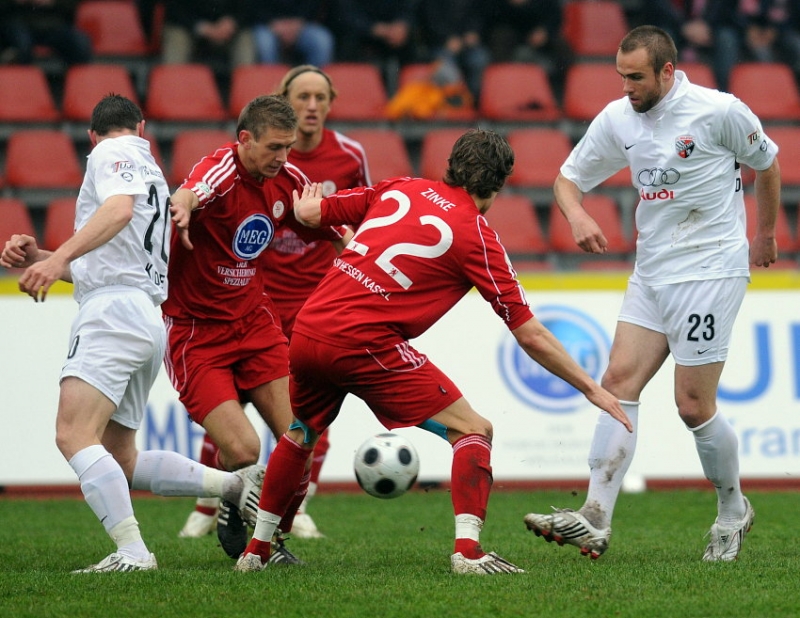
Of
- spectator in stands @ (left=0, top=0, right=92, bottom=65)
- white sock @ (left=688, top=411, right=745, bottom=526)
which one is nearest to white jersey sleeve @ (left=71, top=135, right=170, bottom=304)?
white sock @ (left=688, top=411, right=745, bottom=526)

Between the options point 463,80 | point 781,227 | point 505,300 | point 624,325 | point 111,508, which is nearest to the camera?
point 505,300

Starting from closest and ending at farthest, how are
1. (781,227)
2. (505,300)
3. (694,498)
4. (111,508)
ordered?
1. (505,300)
2. (111,508)
3. (694,498)
4. (781,227)

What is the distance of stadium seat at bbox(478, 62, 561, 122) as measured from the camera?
42.8 feet

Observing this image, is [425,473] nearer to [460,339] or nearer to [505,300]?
[460,339]

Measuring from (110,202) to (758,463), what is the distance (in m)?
5.73

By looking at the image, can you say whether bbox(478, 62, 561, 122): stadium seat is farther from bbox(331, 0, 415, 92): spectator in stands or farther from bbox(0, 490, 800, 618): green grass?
bbox(0, 490, 800, 618): green grass

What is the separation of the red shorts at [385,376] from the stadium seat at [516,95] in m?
8.04

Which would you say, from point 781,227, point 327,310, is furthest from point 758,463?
point 327,310

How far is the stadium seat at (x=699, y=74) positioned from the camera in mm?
13352

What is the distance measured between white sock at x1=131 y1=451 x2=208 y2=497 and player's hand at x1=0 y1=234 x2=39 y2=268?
1.12 meters

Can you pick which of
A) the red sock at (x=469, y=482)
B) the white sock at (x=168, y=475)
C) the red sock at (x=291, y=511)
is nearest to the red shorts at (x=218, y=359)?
the white sock at (x=168, y=475)

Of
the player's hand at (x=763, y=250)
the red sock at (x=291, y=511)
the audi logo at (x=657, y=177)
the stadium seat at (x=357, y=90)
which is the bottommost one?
the red sock at (x=291, y=511)

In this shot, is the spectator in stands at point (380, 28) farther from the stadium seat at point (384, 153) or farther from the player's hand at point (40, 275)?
the player's hand at point (40, 275)

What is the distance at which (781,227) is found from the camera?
12055 millimetres
